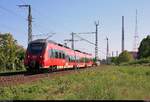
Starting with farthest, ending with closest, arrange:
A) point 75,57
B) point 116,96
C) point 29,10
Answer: point 75,57, point 29,10, point 116,96

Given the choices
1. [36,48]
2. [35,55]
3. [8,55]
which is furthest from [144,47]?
[35,55]

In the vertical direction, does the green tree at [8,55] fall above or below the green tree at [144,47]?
below

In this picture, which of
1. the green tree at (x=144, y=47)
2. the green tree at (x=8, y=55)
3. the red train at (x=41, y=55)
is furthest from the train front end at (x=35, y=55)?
the green tree at (x=144, y=47)

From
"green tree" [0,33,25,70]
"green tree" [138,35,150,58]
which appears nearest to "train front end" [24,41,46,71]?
"green tree" [0,33,25,70]

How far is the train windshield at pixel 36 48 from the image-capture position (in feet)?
120

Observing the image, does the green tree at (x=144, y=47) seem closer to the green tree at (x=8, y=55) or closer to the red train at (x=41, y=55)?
the green tree at (x=8, y=55)

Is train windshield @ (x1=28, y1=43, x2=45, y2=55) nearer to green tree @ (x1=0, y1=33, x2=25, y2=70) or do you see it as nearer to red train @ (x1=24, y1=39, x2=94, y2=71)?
red train @ (x1=24, y1=39, x2=94, y2=71)

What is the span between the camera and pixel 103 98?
13531 millimetres

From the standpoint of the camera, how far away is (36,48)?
36.7 metres

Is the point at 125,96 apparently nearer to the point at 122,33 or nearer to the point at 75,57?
the point at 75,57

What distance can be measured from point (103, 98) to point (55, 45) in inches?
1071

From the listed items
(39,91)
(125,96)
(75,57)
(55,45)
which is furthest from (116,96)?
(75,57)

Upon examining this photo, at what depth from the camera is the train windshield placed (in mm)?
36531

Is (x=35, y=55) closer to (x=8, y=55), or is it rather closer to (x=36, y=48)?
(x=36, y=48)
